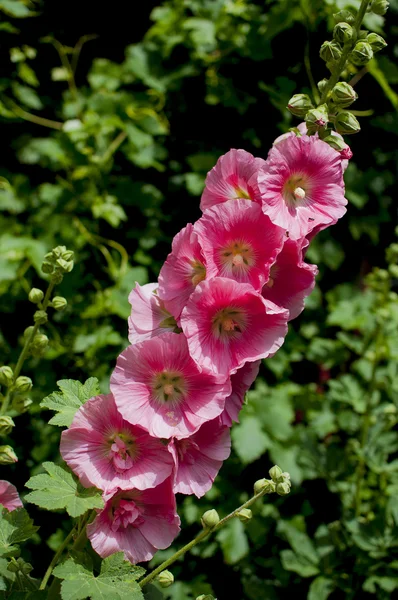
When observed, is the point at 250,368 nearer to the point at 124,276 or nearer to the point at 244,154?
the point at 244,154

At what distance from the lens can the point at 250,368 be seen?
1.09m

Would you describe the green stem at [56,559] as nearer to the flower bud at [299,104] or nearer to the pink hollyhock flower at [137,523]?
the pink hollyhock flower at [137,523]

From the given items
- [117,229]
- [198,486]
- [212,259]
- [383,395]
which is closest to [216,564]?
[383,395]

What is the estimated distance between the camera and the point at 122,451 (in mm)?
1048

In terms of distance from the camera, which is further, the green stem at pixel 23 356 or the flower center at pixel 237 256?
the green stem at pixel 23 356

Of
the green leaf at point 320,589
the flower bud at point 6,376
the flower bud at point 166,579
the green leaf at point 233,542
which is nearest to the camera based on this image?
the flower bud at point 166,579

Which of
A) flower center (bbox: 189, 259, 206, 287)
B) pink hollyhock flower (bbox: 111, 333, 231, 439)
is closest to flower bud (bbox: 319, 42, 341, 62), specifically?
flower center (bbox: 189, 259, 206, 287)

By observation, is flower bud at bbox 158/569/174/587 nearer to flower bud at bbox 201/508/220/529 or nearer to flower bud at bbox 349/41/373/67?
flower bud at bbox 201/508/220/529

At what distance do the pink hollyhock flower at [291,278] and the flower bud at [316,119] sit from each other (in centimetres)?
16

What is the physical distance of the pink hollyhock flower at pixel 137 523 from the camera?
3.45 ft

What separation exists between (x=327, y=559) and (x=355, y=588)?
0.33 feet

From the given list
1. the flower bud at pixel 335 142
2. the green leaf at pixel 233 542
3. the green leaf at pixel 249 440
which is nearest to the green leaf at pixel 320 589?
the green leaf at pixel 233 542

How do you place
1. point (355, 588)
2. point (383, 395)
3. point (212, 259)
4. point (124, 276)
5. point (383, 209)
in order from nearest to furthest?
point (212, 259)
point (355, 588)
point (124, 276)
point (383, 395)
point (383, 209)

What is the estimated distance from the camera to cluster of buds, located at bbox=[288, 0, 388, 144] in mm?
1043
